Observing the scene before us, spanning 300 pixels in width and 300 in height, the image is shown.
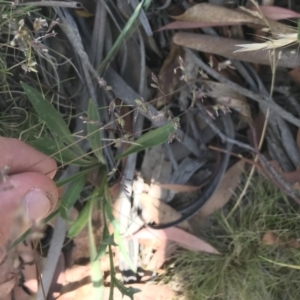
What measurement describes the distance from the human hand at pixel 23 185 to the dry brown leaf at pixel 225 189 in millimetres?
419

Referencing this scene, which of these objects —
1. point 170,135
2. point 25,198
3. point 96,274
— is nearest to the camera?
point 25,198

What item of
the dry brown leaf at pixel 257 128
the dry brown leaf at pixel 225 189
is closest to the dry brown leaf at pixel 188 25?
the dry brown leaf at pixel 257 128

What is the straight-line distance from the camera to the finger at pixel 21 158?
82 cm

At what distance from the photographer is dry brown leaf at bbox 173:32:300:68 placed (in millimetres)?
958

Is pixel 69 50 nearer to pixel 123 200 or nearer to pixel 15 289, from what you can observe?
pixel 123 200

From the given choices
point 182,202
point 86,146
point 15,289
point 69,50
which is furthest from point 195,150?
point 15,289

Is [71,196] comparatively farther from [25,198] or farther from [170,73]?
[170,73]

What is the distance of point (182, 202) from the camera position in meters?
1.17

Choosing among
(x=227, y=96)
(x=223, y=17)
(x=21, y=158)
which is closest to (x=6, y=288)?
(x=21, y=158)

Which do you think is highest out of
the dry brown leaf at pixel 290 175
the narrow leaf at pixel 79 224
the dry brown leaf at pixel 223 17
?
the dry brown leaf at pixel 223 17

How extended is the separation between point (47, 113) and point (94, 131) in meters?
0.10

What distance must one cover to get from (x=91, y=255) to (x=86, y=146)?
0.81ft

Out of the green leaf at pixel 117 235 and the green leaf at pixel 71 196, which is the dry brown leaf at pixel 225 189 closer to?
the green leaf at pixel 117 235

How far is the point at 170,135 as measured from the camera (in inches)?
34.5
